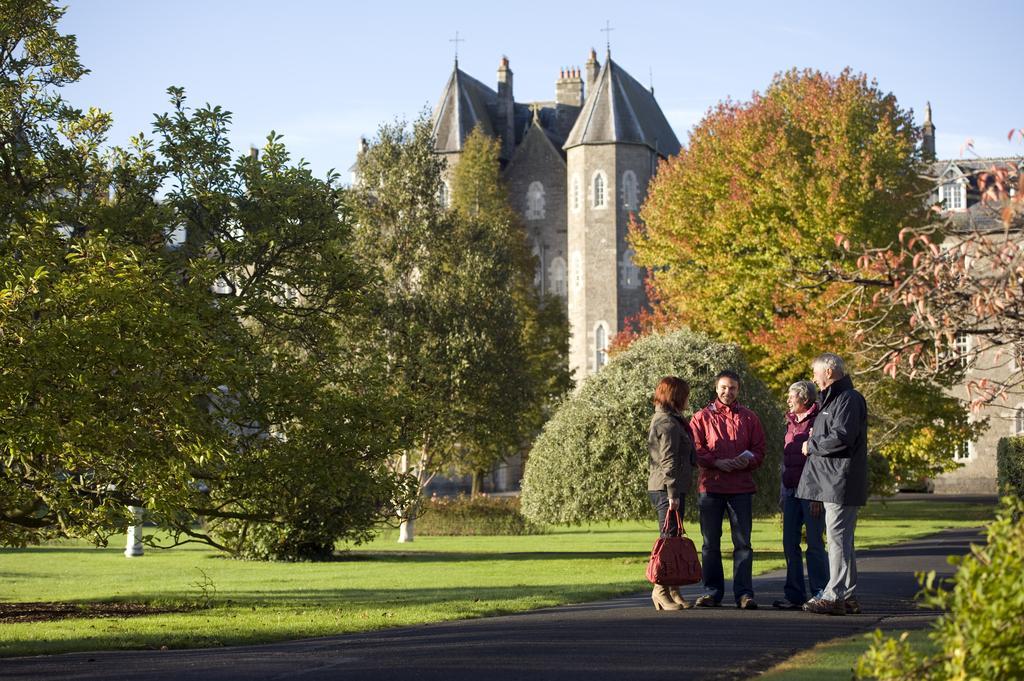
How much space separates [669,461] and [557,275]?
59514mm

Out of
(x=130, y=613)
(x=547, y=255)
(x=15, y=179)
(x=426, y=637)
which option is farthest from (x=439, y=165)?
(x=547, y=255)

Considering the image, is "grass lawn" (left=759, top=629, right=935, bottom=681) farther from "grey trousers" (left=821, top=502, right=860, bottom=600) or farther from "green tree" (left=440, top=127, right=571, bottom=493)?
"green tree" (left=440, top=127, right=571, bottom=493)

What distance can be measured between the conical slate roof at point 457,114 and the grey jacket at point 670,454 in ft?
196

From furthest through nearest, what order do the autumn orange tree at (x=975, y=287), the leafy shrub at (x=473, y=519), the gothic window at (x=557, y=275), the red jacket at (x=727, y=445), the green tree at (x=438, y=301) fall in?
the gothic window at (x=557, y=275) < the leafy shrub at (x=473, y=519) < the green tree at (x=438, y=301) < the red jacket at (x=727, y=445) < the autumn orange tree at (x=975, y=287)

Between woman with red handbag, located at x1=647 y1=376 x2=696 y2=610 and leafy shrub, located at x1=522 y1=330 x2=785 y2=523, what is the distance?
9.98m

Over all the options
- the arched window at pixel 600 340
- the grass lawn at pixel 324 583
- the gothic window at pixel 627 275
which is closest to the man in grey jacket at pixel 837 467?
the grass lawn at pixel 324 583

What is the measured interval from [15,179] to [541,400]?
24.2 m

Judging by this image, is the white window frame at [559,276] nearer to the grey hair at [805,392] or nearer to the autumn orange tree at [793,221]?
the autumn orange tree at [793,221]

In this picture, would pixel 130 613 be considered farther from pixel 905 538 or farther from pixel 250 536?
pixel 905 538

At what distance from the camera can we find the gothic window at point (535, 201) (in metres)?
72.5

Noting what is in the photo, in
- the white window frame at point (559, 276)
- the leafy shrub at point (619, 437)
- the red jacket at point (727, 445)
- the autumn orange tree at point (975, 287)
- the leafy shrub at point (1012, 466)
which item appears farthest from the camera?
the white window frame at point (559, 276)

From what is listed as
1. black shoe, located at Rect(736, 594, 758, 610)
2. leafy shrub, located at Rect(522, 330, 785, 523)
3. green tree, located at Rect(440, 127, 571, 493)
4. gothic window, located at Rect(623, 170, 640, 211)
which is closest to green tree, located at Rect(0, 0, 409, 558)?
leafy shrub, located at Rect(522, 330, 785, 523)

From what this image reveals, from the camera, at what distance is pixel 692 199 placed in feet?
129

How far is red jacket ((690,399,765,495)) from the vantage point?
1223 centimetres
